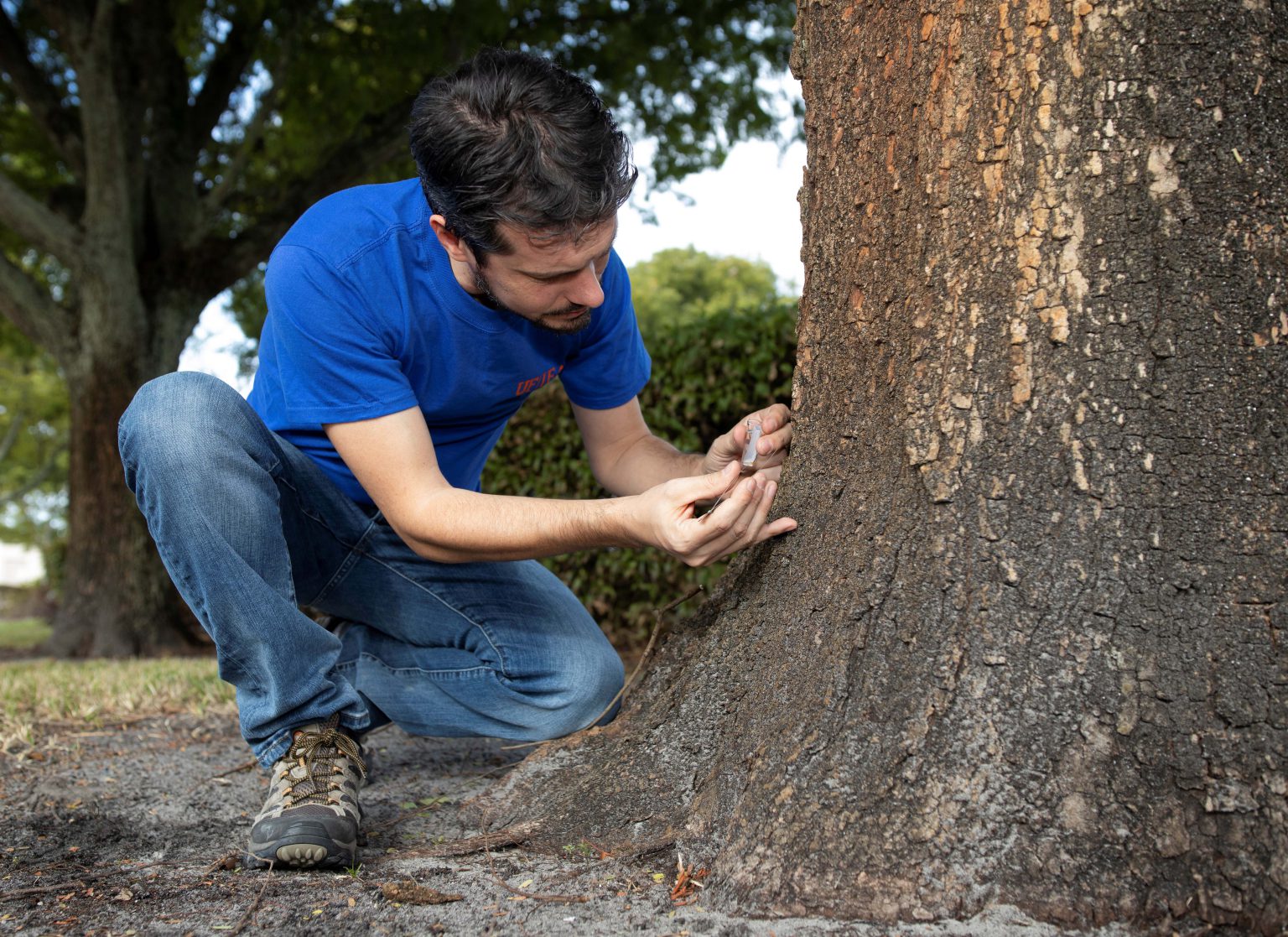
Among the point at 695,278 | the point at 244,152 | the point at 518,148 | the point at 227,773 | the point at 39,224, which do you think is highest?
the point at 695,278

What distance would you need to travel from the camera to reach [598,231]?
199cm

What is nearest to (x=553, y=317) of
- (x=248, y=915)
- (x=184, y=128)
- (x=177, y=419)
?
(x=177, y=419)

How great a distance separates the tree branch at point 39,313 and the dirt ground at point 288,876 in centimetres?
573

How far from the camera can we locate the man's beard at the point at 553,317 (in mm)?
2129

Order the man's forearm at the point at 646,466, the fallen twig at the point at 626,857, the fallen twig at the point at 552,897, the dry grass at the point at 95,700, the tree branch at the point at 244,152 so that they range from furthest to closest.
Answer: the tree branch at the point at 244,152, the dry grass at the point at 95,700, the man's forearm at the point at 646,466, the fallen twig at the point at 626,857, the fallen twig at the point at 552,897

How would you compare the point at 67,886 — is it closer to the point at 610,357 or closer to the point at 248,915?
the point at 248,915

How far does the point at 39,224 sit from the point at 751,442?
7050 millimetres

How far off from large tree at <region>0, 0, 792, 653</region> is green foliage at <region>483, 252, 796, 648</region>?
349cm

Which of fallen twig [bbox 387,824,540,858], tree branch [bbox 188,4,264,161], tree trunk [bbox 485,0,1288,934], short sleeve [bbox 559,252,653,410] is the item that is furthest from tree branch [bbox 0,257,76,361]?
tree trunk [bbox 485,0,1288,934]

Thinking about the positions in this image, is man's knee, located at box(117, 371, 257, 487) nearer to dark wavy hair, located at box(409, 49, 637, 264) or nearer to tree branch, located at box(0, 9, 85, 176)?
dark wavy hair, located at box(409, 49, 637, 264)

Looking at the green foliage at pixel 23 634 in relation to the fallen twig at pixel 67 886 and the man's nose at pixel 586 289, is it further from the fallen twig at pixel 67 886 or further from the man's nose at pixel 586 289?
the man's nose at pixel 586 289

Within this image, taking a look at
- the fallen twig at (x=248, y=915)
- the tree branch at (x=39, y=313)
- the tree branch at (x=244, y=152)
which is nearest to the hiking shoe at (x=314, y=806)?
the fallen twig at (x=248, y=915)

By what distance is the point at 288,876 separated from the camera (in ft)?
5.98

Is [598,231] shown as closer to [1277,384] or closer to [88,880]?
[1277,384]
